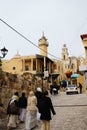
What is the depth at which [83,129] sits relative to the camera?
39.7ft

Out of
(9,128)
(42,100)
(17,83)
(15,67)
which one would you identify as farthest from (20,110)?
(15,67)

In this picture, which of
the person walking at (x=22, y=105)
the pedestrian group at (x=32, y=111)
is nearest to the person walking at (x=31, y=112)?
the pedestrian group at (x=32, y=111)

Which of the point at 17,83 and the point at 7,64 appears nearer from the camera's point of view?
the point at 17,83

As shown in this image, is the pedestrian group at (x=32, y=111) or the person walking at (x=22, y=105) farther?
the person walking at (x=22, y=105)

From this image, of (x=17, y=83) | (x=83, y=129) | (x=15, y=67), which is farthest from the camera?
(x=15, y=67)

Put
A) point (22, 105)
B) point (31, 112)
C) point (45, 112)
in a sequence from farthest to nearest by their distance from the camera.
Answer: point (22, 105), point (31, 112), point (45, 112)

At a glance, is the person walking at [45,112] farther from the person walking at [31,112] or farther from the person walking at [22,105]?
the person walking at [22,105]

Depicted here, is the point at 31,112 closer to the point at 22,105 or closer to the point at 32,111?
the point at 32,111

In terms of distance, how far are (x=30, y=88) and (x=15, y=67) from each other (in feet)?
108

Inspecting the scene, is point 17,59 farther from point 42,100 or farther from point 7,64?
point 42,100

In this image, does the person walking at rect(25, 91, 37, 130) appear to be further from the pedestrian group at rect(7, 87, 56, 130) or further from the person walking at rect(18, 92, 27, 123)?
the person walking at rect(18, 92, 27, 123)

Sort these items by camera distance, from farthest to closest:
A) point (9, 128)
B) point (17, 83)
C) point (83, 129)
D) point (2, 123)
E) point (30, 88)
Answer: point (30, 88) → point (17, 83) → point (2, 123) → point (9, 128) → point (83, 129)

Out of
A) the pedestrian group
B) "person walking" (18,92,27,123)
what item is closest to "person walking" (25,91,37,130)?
the pedestrian group

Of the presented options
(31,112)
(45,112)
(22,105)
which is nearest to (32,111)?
(31,112)
